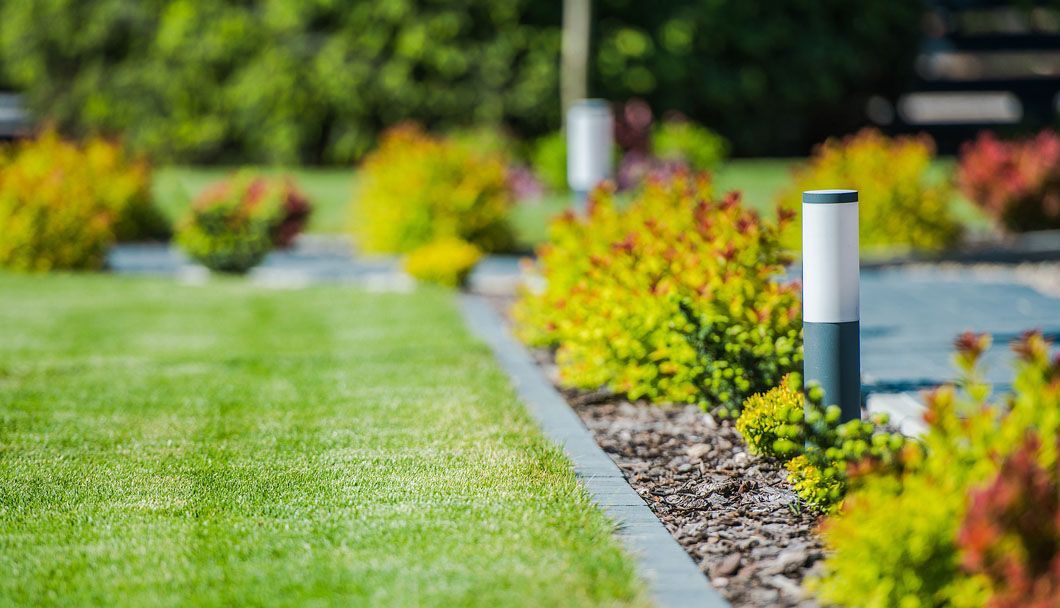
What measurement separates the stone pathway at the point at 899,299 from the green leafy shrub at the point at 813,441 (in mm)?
644

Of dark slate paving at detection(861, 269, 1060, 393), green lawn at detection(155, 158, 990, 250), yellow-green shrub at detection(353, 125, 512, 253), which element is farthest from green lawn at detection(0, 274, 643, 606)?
green lawn at detection(155, 158, 990, 250)

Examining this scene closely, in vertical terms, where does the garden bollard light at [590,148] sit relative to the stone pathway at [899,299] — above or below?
above

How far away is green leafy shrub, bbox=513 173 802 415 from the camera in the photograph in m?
6.31

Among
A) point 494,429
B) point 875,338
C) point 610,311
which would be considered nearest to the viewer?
point 494,429

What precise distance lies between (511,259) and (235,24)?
43.3ft

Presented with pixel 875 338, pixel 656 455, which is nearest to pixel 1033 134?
pixel 875 338

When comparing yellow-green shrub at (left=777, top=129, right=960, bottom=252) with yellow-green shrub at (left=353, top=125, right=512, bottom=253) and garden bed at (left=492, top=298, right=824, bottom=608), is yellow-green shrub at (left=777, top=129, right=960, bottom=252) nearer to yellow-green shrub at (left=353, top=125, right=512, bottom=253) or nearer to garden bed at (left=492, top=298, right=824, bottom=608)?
yellow-green shrub at (left=353, top=125, right=512, bottom=253)

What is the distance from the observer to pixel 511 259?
15.4 metres

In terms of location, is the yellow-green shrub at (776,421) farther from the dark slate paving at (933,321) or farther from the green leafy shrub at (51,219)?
the green leafy shrub at (51,219)

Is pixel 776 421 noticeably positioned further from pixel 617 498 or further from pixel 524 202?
pixel 524 202

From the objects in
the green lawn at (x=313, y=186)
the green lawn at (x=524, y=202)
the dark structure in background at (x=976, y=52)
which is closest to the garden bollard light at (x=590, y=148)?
the green lawn at (x=524, y=202)

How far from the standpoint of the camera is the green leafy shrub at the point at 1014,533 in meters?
3.24

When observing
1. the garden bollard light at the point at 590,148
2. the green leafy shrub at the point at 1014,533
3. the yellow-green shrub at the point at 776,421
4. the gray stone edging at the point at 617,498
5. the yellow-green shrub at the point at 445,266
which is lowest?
the yellow-green shrub at the point at 445,266

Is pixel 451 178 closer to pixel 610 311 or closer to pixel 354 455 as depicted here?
pixel 610 311
